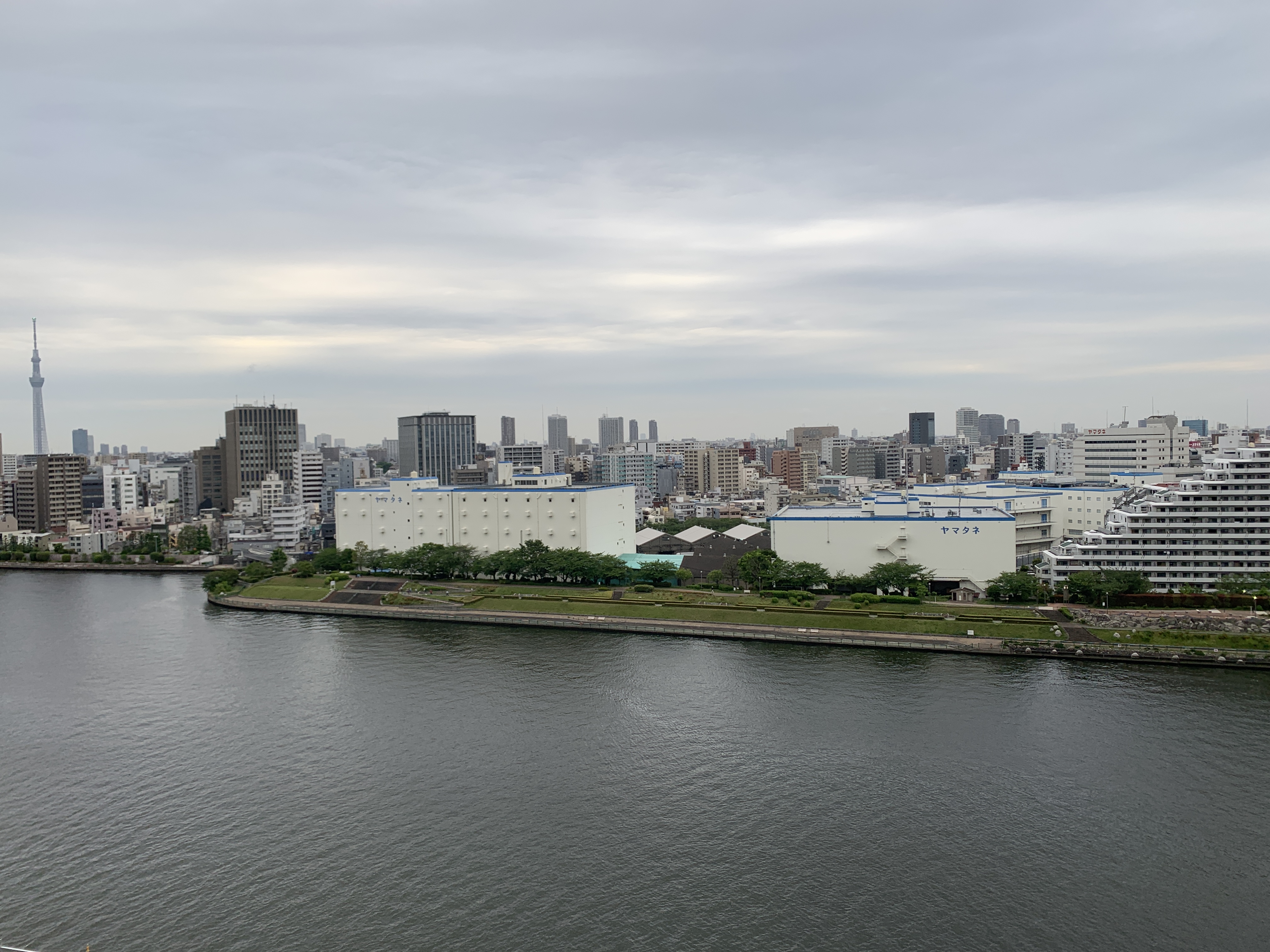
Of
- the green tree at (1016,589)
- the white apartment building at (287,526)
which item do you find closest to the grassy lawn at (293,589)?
the white apartment building at (287,526)

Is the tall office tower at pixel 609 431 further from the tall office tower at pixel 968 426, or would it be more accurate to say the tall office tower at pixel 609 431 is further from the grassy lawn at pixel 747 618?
the grassy lawn at pixel 747 618

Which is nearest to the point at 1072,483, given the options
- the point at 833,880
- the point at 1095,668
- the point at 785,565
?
the point at 785,565

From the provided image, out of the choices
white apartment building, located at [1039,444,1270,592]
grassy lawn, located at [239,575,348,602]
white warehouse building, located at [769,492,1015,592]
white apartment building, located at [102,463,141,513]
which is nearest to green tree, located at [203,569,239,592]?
grassy lawn, located at [239,575,348,602]

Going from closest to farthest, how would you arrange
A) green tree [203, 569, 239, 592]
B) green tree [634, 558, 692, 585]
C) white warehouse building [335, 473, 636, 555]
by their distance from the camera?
1. green tree [634, 558, 692, 585]
2. green tree [203, 569, 239, 592]
3. white warehouse building [335, 473, 636, 555]

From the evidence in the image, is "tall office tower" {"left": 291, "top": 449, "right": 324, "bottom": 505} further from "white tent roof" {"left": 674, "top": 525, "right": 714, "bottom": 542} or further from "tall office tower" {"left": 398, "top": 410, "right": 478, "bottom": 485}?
"white tent roof" {"left": 674, "top": 525, "right": 714, "bottom": 542}

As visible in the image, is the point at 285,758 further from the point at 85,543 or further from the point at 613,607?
the point at 85,543

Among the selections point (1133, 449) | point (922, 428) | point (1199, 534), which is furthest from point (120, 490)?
point (922, 428)

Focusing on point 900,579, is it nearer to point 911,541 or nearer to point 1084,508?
point 911,541
